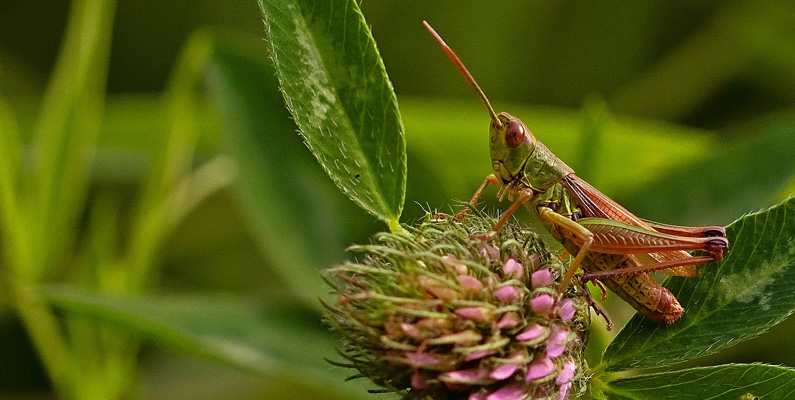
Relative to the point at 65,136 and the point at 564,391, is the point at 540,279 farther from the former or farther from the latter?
the point at 65,136

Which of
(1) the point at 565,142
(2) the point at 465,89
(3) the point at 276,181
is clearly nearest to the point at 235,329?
(3) the point at 276,181

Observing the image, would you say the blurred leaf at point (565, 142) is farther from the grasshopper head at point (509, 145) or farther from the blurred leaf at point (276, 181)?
the grasshopper head at point (509, 145)

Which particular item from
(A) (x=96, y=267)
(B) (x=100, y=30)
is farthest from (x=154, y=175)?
(B) (x=100, y=30)

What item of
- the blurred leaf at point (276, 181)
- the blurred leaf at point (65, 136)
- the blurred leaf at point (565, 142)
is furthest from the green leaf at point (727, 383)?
the blurred leaf at point (65, 136)

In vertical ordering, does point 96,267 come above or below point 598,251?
below

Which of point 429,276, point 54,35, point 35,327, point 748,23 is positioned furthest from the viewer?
point 54,35

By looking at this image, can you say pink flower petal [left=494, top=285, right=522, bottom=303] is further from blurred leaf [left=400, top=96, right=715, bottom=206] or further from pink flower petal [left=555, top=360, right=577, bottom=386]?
→ blurred leaf [left=400, top=96, right=715, bottom=206]

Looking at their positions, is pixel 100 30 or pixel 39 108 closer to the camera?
pixel 100 30

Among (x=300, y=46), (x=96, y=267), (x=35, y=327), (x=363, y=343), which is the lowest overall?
(x=35, y=327)

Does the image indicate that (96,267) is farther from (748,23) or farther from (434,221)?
(748,23)
